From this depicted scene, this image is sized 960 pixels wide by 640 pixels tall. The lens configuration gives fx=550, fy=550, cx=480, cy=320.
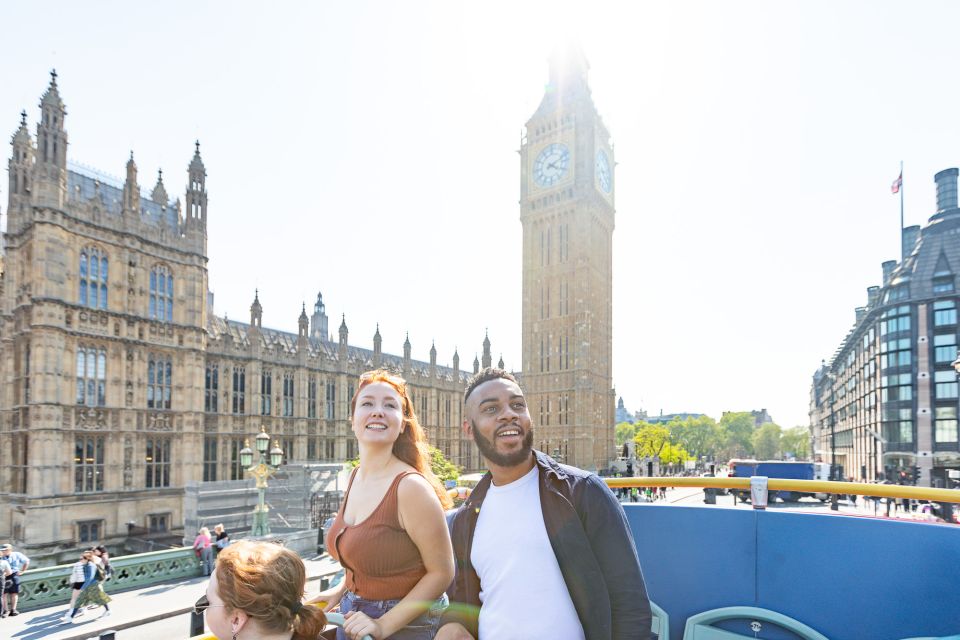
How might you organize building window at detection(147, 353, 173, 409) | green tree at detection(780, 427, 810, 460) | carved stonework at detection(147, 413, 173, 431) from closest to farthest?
carved stonework at detection(147, 413, 173, 431), building window at detection(147, 353, 173, 409), green tree at detection(780, 427, 810, 460)

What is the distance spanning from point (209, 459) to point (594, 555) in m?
32.7

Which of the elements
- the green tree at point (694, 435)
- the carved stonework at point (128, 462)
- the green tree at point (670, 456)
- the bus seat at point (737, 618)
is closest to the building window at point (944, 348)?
the green tree at point (670, 456)

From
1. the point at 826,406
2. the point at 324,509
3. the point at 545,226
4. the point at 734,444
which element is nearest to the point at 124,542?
the point at 324,509

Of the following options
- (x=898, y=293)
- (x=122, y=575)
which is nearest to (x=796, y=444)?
(x=898, y=293)

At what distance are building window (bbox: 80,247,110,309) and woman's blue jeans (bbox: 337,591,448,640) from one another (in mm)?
28378

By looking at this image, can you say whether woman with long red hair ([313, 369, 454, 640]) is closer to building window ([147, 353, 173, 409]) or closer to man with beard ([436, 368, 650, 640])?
man with beard ([436, 368, 650, 640])

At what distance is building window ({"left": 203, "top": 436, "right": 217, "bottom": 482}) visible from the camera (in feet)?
99.0

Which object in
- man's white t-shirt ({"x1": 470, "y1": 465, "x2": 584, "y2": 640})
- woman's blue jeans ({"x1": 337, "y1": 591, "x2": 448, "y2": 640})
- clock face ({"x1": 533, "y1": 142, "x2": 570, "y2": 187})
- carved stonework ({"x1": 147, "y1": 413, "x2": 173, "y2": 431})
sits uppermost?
clock face ({"x1": 533, "y1": 142, "x2": 570, "y2": 187})

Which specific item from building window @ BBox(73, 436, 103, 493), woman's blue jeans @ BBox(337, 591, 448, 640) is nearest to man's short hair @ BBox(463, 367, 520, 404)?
woman's blue jeans @ BBox(337, 591, 448, 640)

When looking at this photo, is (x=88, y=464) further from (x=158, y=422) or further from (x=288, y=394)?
(x=288, y=394)

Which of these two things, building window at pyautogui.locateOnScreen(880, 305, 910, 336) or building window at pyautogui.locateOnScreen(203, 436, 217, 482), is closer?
building window at pyautogui.locateOnScreen(203, 436, 217, 482)

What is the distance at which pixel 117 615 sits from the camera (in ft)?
37.4

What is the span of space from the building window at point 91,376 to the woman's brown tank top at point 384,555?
27.9 metres

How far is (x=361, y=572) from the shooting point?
2797 millimetres
